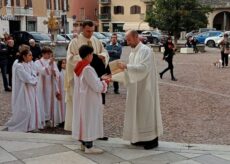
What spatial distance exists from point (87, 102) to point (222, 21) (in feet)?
208

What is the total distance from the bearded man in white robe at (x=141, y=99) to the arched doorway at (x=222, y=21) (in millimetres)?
59926

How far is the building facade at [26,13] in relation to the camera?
4662 cm

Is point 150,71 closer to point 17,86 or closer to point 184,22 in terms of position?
point 17,86

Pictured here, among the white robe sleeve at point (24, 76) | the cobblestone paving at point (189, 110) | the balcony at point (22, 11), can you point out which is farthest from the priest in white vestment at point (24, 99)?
the balcony at point (22, 11)

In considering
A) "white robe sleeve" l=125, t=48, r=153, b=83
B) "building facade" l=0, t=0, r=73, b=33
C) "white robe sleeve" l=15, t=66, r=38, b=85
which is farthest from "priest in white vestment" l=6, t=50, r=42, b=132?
"building facade" l=0, t=0, r=73, b=33

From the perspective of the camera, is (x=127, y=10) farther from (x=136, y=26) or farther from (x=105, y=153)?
(x=105, y=153)

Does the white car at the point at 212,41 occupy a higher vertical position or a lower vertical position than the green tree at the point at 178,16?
lower

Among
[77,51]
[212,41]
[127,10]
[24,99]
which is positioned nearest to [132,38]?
[77,51]

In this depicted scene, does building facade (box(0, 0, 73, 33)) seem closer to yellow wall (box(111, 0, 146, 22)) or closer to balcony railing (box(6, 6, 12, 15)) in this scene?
balcony railing (box(6, 6, 12, 15))

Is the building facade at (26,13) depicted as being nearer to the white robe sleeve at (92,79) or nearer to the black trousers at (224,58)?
the black trousers at (224,58)

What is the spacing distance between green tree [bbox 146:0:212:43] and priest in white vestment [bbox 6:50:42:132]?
2455cm

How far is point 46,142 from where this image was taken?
7266 millimetres

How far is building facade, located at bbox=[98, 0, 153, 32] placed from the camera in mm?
70312

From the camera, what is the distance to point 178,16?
106 feet
